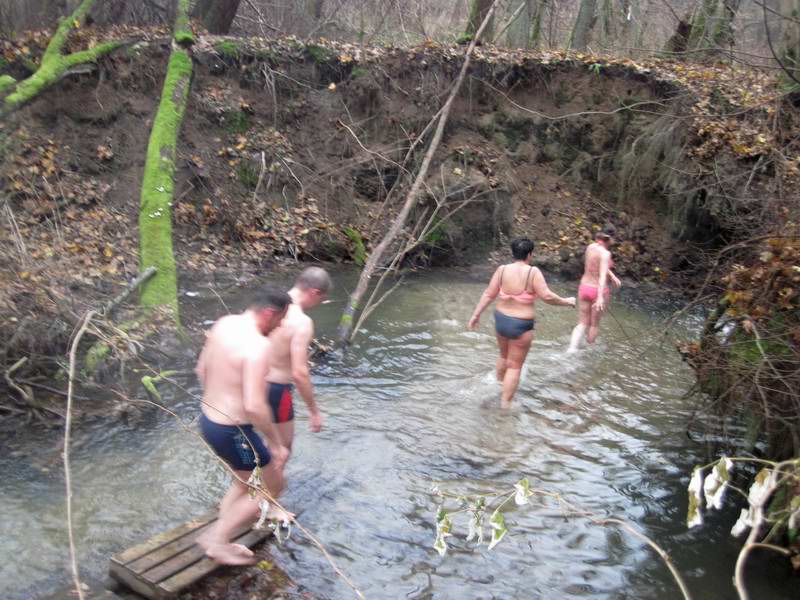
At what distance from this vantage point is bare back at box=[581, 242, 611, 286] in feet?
34.6

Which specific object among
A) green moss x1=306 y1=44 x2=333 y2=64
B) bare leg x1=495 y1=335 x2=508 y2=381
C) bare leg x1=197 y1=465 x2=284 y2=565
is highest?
green moss x1=306 y1=44 x2=333 y2=64

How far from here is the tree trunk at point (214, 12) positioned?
1605cm

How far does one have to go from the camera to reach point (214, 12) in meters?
16.0

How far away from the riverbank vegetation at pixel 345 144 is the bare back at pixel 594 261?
1.58m

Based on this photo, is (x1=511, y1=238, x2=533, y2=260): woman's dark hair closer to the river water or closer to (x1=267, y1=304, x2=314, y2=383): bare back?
the river water

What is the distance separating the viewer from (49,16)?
51.8 ft

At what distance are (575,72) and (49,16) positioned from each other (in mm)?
12777

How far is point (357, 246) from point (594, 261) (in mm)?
5949

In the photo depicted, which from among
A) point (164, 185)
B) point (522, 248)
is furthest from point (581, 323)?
point (164, 185)

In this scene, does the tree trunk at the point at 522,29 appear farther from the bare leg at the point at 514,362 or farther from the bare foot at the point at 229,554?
the bare foot at the point at 229,554

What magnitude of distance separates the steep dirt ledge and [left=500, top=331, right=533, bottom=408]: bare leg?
537 centimetres

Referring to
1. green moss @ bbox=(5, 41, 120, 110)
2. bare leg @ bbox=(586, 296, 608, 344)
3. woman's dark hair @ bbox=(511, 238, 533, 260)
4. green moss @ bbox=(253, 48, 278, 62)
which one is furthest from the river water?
green moss @ bbox=(253, 48, 278, 62)

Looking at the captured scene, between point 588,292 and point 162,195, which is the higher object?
point 162,195

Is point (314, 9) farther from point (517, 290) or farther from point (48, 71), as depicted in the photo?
point (517, 290)
